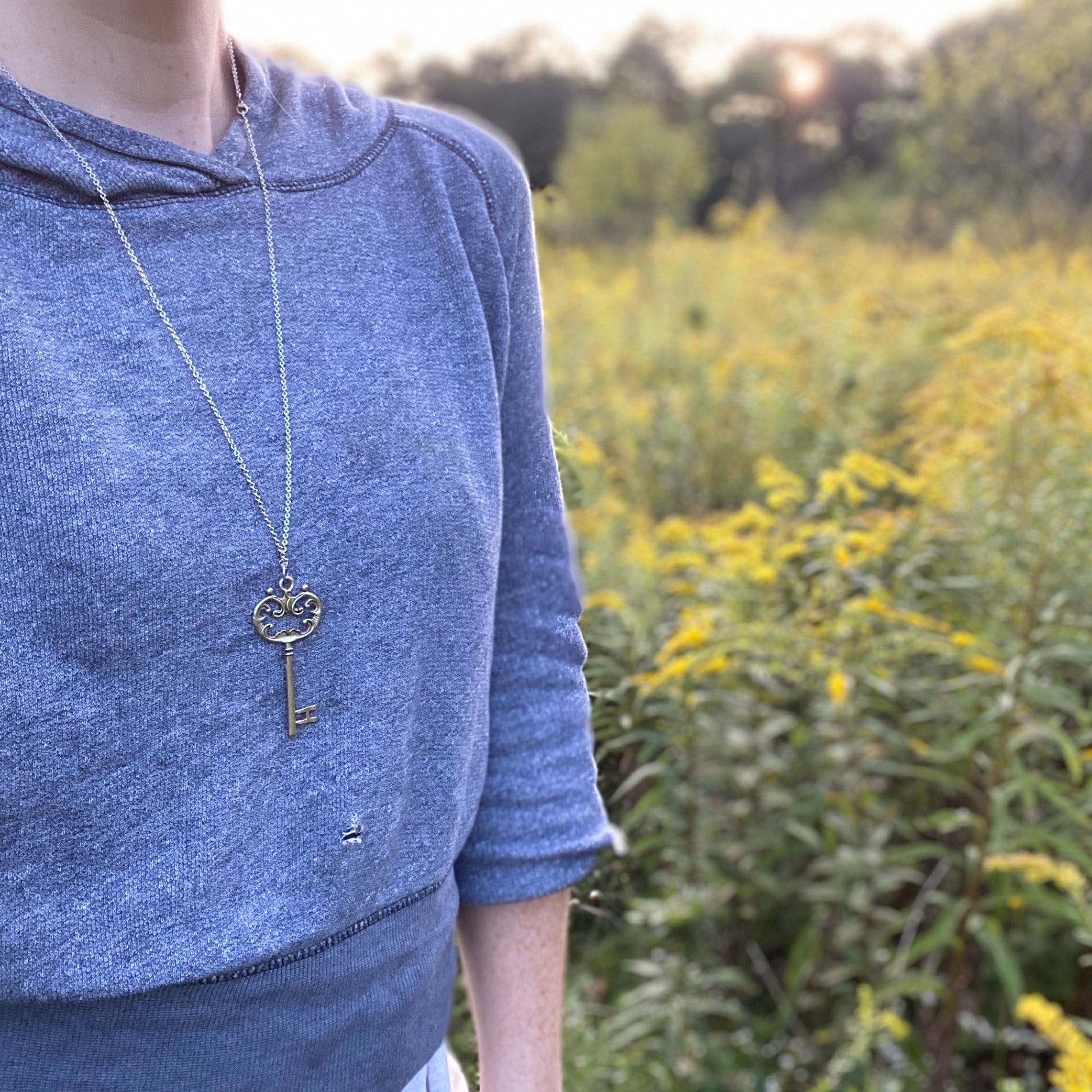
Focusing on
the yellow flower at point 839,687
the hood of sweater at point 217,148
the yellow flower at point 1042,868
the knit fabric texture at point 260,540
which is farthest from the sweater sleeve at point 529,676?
the yellow flower at point 839,687

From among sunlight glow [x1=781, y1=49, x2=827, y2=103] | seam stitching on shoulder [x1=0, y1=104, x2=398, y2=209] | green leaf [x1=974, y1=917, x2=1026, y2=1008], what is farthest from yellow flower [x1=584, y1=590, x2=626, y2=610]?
sunlight glow [x1=781, y1=49, x2=827, y2=103]

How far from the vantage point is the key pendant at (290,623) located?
589 millimetres

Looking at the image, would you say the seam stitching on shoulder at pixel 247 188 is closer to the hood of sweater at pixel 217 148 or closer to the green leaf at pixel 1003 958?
the hood of sweater at pixel 217 148

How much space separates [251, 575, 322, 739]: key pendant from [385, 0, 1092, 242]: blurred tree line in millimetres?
500

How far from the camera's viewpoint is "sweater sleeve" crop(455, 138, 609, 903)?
765 mm

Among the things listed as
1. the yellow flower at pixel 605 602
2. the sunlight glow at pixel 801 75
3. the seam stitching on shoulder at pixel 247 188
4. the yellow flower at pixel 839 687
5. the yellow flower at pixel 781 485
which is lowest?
the yellow flower at pixel 839 687

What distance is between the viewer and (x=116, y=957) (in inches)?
22.8

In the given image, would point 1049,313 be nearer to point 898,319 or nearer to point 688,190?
point 898,319

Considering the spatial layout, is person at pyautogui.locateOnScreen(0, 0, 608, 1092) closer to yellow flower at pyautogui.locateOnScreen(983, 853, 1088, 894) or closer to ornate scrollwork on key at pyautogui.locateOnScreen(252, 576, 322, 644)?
ornate scrollwork on key at pyautogui.locateOnScreen(252, 576, 322, 644)

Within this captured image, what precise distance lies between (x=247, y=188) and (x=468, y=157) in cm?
17

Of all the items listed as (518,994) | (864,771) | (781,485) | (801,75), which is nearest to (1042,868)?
(864,771)

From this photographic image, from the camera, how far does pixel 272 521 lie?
60 cm

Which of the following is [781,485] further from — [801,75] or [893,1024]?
[801,75]

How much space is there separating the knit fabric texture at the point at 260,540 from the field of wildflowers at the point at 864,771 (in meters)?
0.64
